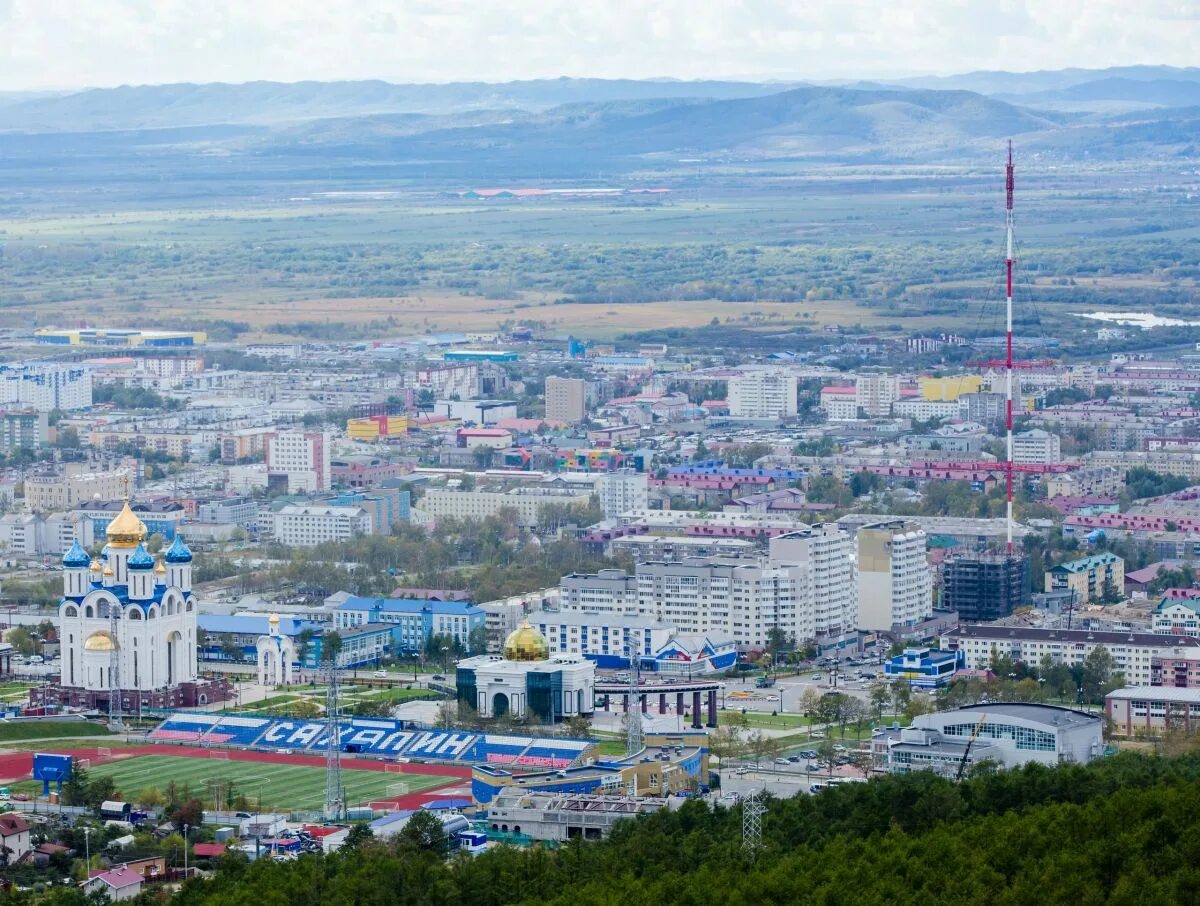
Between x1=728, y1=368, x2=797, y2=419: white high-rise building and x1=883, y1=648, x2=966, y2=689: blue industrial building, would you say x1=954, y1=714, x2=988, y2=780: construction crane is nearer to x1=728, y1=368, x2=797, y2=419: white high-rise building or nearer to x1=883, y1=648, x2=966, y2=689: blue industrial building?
x1=883, y1=648, x2=966, y2=689: blue industrial building

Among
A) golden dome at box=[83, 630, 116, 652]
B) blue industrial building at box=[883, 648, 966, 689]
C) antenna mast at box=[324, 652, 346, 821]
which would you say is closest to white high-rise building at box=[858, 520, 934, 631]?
blue industrial building at box=[883, 648, 966, 689]

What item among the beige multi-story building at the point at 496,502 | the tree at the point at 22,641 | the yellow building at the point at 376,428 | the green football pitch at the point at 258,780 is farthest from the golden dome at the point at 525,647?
the yellow building at the point at 376,428

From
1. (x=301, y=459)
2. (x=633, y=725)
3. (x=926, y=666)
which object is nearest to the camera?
(x=633, y=725)

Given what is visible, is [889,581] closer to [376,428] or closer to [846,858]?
[846,858]

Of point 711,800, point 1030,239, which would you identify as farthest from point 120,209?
point 711,800

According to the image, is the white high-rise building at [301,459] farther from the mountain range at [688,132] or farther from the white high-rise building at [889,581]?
the mountain range at [688,132]

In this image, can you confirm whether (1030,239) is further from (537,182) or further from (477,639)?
(477,639)

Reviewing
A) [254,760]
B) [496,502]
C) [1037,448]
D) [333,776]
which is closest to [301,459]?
[496,502]
